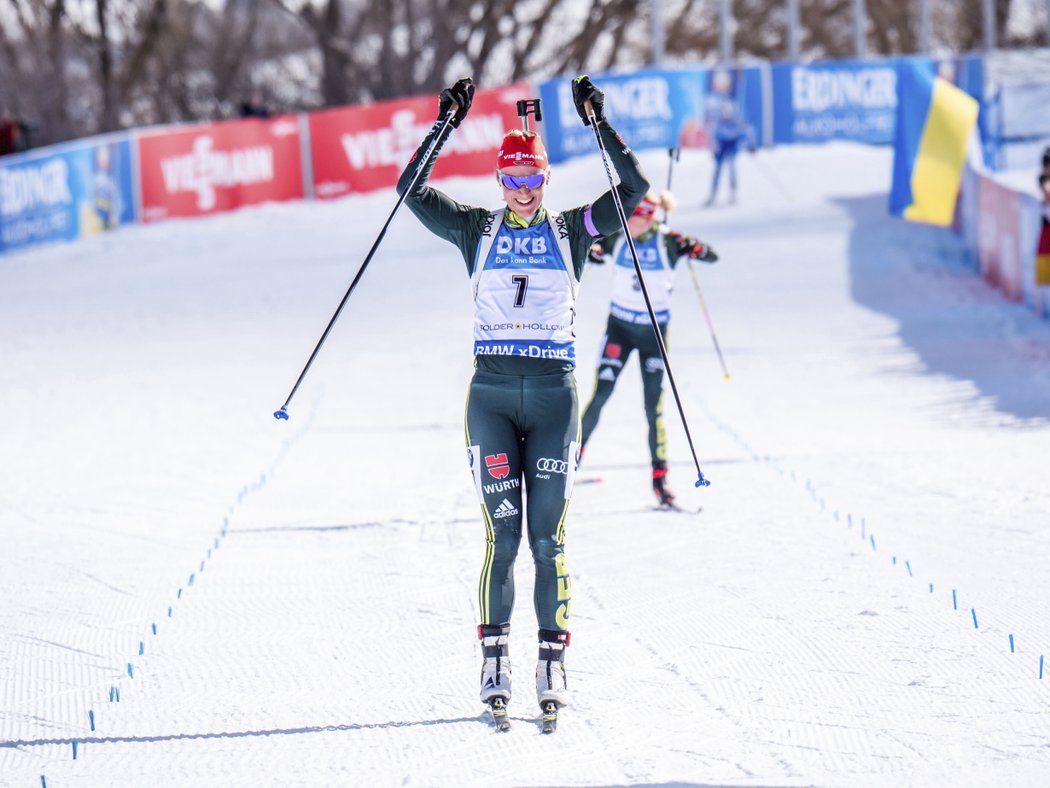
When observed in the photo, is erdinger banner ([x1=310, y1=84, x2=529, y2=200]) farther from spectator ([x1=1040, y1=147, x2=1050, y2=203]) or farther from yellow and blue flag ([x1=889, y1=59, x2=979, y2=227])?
spectator ([x1=1040, y1=147, x2=1050, y2=203])

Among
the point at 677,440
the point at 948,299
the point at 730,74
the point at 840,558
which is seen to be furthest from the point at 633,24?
the point at 840,558

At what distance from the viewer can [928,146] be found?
15922 millimetres

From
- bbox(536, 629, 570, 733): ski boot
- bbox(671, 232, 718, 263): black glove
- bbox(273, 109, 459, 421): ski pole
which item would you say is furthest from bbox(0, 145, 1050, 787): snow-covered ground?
bbox(671, 232, 718, 263): black glove

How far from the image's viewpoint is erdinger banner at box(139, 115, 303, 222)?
80.9 feet

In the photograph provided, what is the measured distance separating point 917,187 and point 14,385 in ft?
31.5

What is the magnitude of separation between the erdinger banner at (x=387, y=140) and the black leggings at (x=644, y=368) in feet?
56.8

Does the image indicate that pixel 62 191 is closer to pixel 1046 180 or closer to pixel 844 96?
pixel 844 96

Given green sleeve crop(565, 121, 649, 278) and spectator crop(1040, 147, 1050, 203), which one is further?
spectator crop(1040, 147, 1050, 203)

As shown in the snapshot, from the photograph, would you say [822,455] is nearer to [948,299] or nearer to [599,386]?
[599,386]

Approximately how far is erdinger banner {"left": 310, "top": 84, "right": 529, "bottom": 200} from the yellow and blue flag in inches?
421

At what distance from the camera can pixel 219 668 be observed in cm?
556

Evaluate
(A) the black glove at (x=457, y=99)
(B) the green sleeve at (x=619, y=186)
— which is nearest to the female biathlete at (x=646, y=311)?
(A) the black glove at (x=457, y=99)

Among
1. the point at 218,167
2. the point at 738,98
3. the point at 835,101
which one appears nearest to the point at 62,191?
the point at 218,167

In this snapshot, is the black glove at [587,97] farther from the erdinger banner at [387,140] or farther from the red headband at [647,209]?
the erdinger banner at [387,140]
